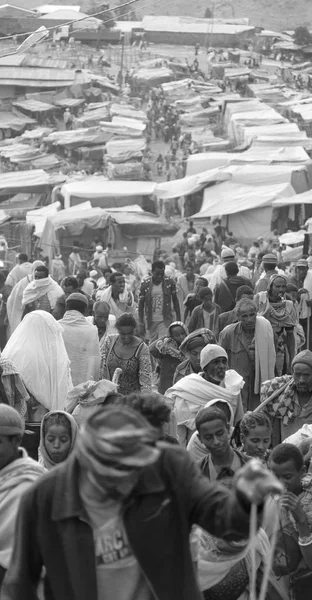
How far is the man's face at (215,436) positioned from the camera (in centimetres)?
485

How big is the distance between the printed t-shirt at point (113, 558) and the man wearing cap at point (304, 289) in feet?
27.5

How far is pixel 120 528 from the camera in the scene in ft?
9.71

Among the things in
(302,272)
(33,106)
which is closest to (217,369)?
(302,272)

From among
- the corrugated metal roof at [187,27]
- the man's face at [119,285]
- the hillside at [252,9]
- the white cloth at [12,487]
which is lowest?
the hillside at [252,9]

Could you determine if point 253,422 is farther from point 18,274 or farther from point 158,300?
point 18,274

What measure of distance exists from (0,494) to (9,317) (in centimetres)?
744

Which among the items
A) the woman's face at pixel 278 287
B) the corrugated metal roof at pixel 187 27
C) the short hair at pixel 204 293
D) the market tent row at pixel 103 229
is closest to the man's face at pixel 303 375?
the woman's face at pixel 278 287

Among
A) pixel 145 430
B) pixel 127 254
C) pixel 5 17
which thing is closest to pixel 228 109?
pixel 127 254

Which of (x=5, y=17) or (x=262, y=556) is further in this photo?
(x=5, y=17)

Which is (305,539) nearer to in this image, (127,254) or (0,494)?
(0,494)

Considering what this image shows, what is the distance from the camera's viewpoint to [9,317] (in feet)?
36.8

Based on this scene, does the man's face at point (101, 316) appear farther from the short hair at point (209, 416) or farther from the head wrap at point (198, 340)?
the short hair at point (209, 416)

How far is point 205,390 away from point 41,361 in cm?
115

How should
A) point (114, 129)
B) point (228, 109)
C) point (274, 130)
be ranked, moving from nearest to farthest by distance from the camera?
point (274, 130), point (114, 129), point (228, 109)
